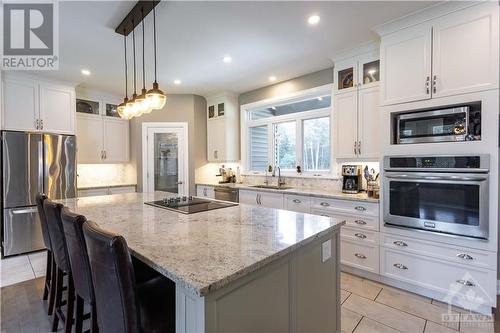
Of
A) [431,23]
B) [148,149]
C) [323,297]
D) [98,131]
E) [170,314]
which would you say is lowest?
[323,297]

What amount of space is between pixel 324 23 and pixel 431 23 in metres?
0.99

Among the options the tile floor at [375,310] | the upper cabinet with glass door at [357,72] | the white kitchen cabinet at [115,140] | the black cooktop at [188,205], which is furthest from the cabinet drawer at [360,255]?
the white kitchen cabinet at [115,140]

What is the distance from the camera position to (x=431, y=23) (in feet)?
7.84

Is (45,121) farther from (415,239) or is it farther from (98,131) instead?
(415,239)

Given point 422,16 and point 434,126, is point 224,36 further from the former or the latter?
point 434,126

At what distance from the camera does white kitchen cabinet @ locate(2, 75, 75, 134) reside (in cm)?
369

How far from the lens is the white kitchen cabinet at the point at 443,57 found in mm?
2129

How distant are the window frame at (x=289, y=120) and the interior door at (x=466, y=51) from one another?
1457 millimetres

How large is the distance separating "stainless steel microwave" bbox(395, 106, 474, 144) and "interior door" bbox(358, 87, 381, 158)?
380mm

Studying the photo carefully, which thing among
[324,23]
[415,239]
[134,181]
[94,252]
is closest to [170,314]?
[94,252]

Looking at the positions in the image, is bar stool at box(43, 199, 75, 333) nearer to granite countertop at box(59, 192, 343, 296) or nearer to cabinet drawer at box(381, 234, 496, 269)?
granite countertop at box(59, 192, 343, 296)

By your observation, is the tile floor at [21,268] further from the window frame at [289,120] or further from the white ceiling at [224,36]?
the window frame at [289,120]

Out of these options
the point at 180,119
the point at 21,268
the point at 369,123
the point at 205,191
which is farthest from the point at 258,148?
the point at 21,268

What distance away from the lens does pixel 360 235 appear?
2.88m
